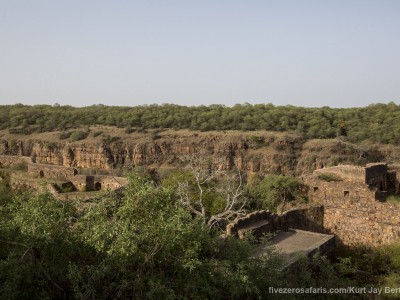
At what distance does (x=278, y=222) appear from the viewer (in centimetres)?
1444

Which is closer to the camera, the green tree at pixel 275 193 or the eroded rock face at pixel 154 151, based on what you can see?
the green tree at pixel 275 193

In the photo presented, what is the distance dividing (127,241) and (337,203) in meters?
11.4

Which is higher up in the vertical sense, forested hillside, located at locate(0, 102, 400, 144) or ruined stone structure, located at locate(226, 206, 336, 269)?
forested hillside, located at locate(0, 102, 400, 144)

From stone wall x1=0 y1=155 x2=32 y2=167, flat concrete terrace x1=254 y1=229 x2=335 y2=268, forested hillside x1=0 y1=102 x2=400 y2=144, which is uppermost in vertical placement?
forested hillside x1=0 y1=102 x2=400 y2=144

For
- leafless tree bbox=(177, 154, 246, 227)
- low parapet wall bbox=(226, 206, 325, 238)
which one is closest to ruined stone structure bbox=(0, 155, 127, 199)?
leafless tree bbox=(177, 154, 246, 227)

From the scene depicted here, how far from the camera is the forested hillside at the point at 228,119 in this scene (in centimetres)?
4766

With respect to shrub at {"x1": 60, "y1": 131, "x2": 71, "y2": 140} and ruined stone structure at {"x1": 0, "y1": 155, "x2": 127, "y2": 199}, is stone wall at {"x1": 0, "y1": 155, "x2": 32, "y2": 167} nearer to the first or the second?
ruined stone structure at {"x1": 0, "y1": 155, "x2": 127, "y2": 199}

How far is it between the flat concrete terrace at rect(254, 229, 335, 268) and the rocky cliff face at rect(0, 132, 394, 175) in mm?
27596

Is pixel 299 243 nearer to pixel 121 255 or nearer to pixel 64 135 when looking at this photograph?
pixel 121 255

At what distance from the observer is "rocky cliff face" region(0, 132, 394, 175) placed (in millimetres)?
43031

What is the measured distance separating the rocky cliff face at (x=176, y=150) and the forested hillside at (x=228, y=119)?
393cm

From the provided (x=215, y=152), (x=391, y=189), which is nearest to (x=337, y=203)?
(x=391, y=189)

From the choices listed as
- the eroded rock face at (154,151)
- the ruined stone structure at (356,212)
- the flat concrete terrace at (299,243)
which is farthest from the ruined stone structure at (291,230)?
the eroded rock face at (154,151)

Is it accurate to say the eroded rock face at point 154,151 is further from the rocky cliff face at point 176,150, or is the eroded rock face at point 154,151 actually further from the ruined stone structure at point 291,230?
the ruined stone structure at point 291,230
